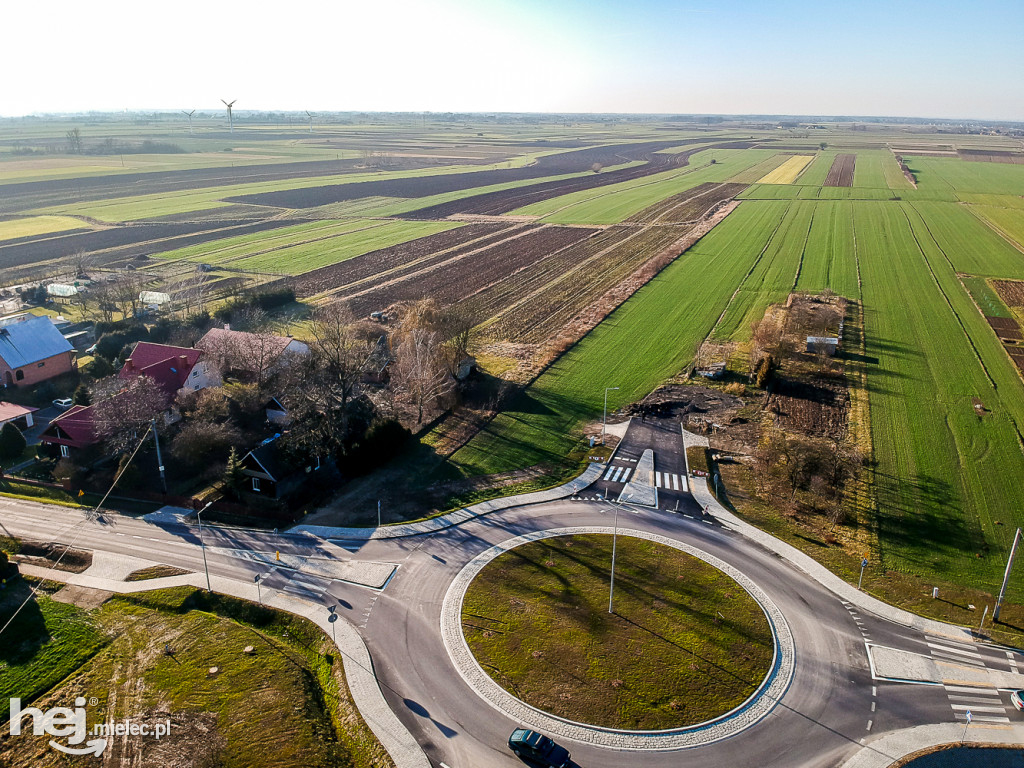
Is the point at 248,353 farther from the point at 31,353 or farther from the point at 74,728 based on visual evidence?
the point at 74,728

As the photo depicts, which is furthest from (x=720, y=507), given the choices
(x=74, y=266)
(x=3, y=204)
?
(x=3, y=204)

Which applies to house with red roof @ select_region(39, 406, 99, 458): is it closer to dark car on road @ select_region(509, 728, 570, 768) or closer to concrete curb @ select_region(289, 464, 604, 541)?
concrete curb @ select_region(289, 464, 604, 541)

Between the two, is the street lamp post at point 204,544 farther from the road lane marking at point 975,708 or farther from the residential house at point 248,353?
the road lane marking at point 975,708

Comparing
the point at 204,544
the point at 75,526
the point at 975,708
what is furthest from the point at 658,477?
the point at 75,526

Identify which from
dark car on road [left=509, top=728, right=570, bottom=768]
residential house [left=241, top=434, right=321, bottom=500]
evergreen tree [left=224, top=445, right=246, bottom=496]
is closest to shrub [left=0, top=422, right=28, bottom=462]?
evergreen tree [left=224, top=445, right=246, bottom=496]

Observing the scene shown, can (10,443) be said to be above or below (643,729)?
above

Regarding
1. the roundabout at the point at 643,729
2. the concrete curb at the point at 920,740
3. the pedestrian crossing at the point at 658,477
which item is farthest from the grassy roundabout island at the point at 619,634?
the pedestrian crossing at the point at 658,477

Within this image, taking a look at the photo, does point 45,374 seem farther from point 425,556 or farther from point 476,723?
point 476,723
